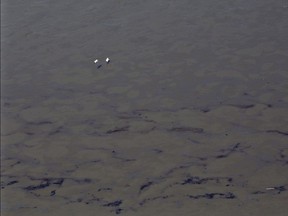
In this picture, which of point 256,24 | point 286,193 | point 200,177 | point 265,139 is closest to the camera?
point 286,193

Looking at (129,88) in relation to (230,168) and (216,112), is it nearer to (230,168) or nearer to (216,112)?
(216,112)

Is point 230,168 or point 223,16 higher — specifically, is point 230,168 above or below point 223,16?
below

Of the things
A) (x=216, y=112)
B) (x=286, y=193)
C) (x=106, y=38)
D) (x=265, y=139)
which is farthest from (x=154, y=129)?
(x=106, y=38)

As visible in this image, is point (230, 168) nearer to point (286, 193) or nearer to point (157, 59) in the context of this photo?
point (286, 193)

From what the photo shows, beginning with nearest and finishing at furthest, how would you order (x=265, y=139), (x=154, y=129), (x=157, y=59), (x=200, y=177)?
1. (x=200, y=177)
2. (x=265, y=139)
3. (x=154, y=129)
4. (x=157, y=59)

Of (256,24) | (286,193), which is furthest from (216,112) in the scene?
(256,24)

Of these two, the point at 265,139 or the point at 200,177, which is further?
the point at 265,139
